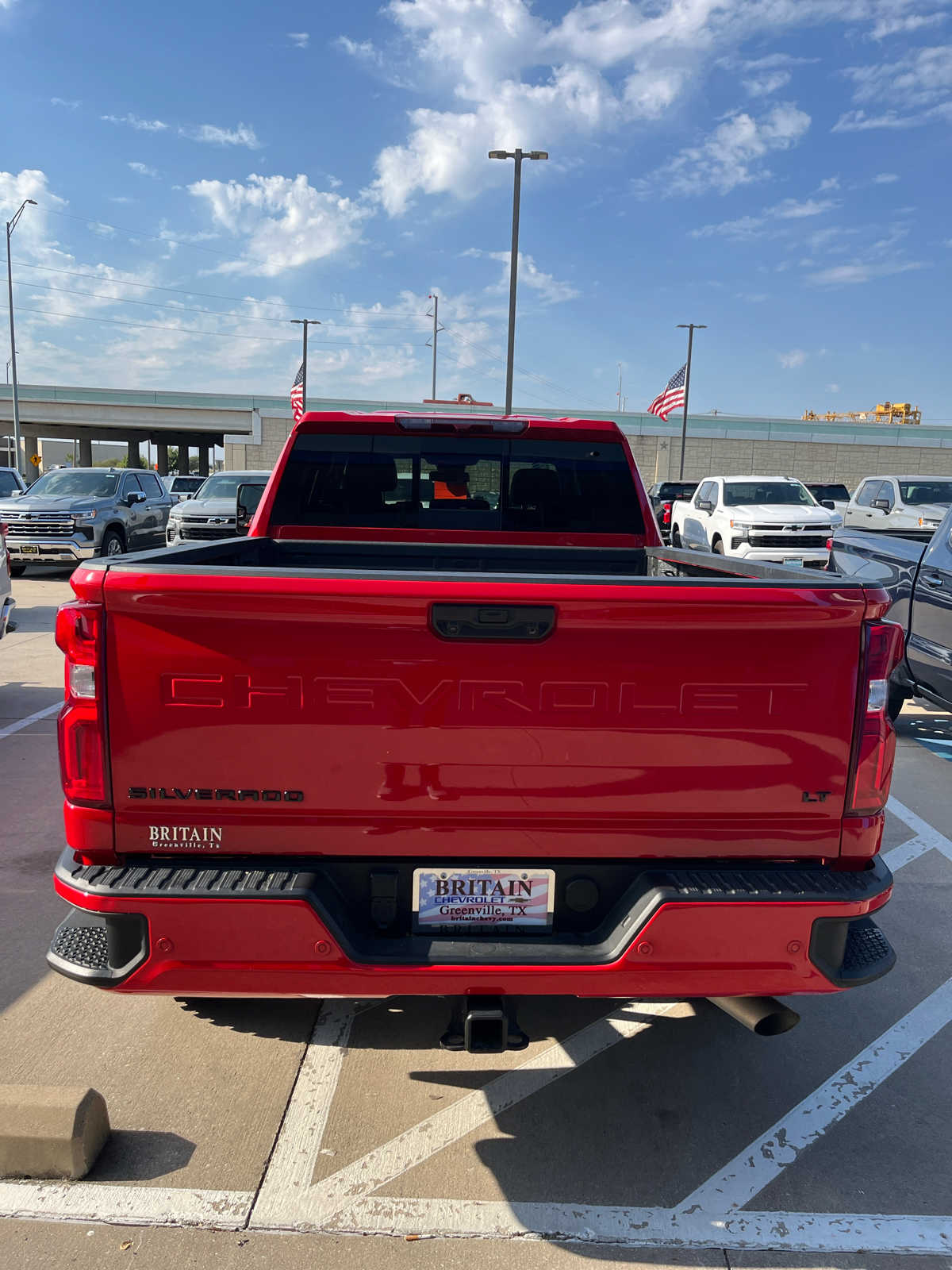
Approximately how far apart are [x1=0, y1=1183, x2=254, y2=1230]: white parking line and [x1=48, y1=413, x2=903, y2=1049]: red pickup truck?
24.9 inches

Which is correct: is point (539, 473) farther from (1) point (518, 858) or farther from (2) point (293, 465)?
(1) point (518, 858)

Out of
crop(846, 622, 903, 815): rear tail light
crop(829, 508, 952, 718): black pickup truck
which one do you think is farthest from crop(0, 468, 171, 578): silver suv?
crop(846, 622, 903, 815): rear tail light

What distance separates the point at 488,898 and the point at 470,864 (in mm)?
101

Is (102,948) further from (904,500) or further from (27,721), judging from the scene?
(904,500)

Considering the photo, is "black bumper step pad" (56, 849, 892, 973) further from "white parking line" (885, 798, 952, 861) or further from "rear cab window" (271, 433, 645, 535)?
"white parking line" (885, 798, 952, 861)

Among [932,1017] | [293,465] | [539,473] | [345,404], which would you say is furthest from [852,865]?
[345,404]

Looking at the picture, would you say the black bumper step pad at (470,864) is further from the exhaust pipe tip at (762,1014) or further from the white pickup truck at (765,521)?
the white pickup truck at (765,521)

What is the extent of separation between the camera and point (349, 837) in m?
2.41

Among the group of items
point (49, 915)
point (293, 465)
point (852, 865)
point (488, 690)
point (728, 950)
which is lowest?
point (49, 915)

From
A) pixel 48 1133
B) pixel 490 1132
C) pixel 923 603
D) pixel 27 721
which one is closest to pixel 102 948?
pixel 48 1133

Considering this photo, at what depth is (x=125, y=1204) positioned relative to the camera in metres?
2.56

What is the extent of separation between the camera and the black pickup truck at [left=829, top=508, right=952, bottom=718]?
664cm

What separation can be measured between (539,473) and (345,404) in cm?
4729

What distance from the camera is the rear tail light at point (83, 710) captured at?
90.4 inches
